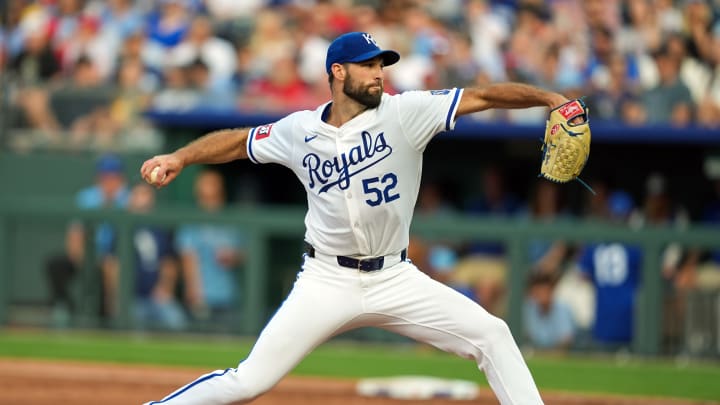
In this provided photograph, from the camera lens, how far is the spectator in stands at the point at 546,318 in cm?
1070

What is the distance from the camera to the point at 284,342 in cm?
525

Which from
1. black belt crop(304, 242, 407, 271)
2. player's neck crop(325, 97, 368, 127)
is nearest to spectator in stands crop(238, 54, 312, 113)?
player's neck crop(325, 97, 368, 127)

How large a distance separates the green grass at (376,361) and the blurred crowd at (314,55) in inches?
91.9

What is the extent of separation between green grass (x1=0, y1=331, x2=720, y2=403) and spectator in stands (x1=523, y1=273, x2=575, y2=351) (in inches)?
7.4

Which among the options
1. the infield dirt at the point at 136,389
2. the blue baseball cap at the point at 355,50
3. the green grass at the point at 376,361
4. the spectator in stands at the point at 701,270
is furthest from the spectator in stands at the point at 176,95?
the blue baseball cap at the point at 355,50

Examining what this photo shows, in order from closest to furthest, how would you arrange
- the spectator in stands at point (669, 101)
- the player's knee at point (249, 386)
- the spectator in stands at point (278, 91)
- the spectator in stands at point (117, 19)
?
the player's knee at point (249, 386)
the spectator in stands at point (669, 101)
the spectator in stands at point (278, 91)
the spectator in stands at point (117, 19)

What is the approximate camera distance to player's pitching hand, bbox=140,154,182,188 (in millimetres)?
5363

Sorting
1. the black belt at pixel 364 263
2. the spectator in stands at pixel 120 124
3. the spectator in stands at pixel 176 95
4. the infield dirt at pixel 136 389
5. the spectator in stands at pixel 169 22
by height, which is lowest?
the infield dirt at pixel 136 389

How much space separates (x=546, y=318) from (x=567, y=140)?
5.67m

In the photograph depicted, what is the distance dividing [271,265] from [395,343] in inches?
54.9

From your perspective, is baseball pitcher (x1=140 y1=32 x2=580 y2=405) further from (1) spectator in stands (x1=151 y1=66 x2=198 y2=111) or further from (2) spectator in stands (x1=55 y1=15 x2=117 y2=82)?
(2) spectator in stands (x1=55 y1=15 x2=117 y2=82)

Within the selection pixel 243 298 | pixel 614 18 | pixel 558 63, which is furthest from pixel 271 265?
pixel 614 18

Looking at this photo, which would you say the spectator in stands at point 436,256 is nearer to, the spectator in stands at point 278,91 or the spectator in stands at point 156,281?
the spectator in stands at point 278,91

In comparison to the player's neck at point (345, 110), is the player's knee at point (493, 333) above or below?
below
